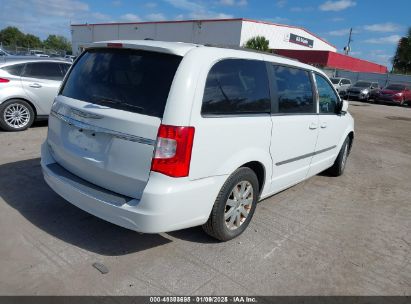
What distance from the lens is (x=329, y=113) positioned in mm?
5094

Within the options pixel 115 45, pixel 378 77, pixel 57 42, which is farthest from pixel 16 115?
pixel 57 42

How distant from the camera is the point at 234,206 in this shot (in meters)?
3.53

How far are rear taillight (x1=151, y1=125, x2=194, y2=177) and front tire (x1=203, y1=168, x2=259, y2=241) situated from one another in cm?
60

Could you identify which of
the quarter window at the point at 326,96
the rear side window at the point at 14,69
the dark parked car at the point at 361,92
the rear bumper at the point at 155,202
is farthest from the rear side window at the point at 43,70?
the dark parked car at the point at 361,92

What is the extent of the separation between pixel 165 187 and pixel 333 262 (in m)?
1.82

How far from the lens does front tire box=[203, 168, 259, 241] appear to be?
10.8 feet

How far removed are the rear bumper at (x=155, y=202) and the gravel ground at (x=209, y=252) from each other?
0.43 m

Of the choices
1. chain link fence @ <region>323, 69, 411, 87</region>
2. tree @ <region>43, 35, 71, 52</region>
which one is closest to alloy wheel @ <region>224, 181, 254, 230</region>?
chain link fence @ <region>323, 69, 411, 87</region>

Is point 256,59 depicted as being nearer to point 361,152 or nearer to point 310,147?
point 310,147

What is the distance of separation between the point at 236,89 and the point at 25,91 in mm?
5938

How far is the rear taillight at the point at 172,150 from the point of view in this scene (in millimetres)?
2779

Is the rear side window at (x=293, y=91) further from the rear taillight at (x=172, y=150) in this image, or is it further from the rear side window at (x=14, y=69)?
the rear side window at (x=14, y=69)

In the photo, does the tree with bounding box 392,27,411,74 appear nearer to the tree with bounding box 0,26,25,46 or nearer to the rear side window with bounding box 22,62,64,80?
the rear side window with bounding box 22,62,64,80

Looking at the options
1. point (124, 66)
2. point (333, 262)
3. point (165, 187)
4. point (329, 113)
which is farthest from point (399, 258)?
point (124, 66)
